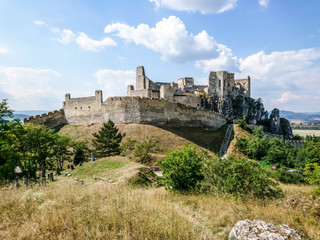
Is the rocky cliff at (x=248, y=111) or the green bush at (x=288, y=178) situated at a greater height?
the rocky cliff at (x=248, y=111)

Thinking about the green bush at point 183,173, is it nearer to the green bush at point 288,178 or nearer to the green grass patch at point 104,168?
the green grass patch at point 104,168

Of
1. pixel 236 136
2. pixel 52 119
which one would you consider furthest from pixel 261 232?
pixel 52 119

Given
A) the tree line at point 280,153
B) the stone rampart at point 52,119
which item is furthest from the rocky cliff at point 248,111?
the stone rampart at point 52,119

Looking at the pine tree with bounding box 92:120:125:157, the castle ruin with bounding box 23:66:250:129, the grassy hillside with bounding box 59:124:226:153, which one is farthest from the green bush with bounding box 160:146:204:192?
the castle ruin with bounding box 23:66:250:129

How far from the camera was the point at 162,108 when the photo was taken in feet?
115

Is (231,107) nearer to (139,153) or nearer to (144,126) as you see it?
(144,126)

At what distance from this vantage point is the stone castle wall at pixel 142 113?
33.7 meters

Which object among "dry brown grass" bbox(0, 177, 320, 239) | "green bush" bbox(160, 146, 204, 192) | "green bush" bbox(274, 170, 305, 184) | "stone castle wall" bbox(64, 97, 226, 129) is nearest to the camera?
"dry brown grass" bbox(0, 177, 320, 239)

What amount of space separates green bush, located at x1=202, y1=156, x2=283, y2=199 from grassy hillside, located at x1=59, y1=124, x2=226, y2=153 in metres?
19.8

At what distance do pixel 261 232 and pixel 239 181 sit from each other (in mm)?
3764

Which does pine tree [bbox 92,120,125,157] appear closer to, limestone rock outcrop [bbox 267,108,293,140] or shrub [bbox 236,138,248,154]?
shrub [bbox 236,138,248,154]

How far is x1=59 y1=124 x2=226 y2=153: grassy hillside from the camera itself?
30.4 m

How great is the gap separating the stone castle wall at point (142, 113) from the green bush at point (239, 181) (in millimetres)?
25704

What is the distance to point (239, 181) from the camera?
7.80m
